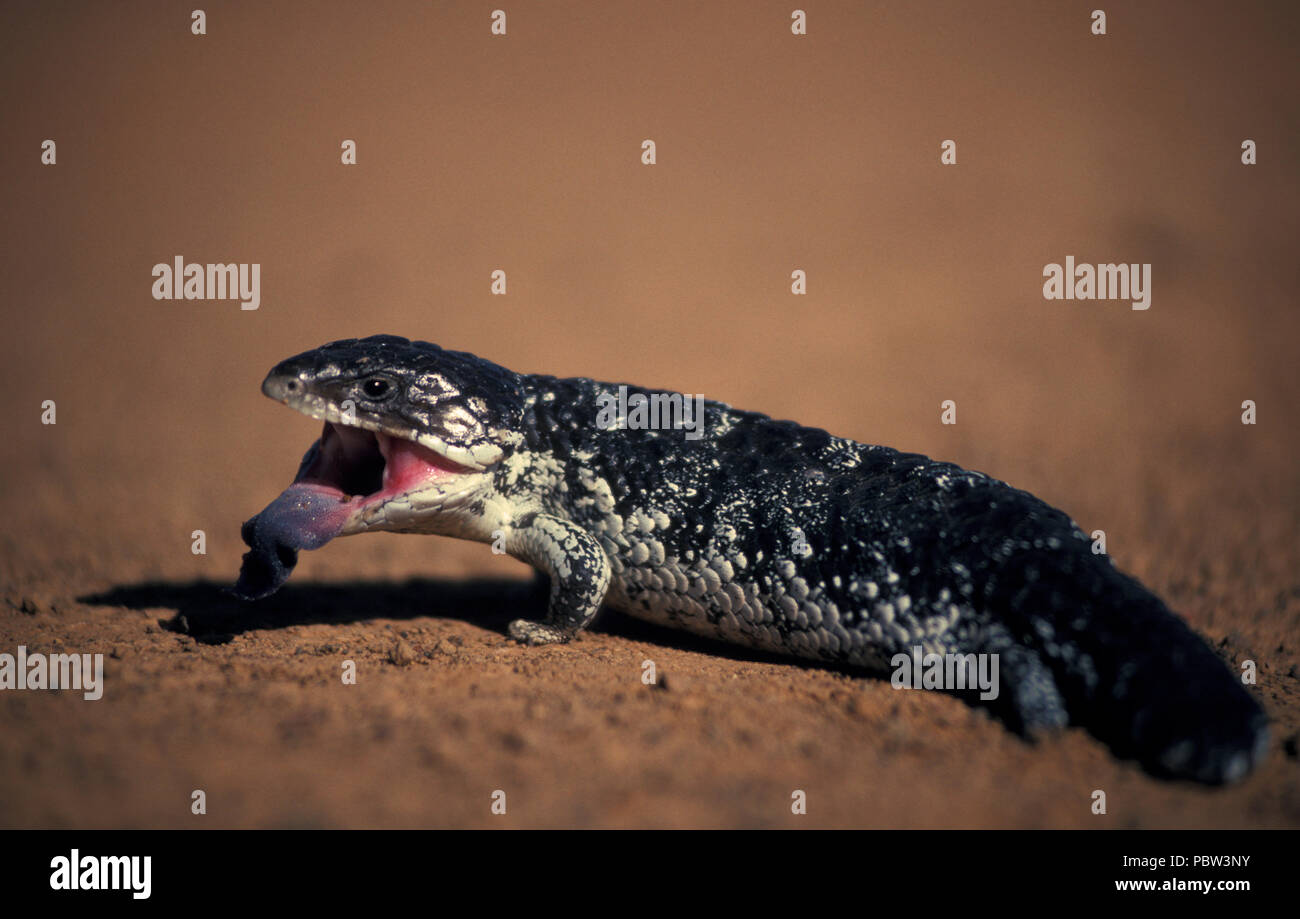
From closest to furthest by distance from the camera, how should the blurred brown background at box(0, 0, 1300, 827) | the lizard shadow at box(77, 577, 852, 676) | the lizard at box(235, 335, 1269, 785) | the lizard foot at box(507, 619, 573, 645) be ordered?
1. the blurred brown background at box(0, 0, 1300, 827)
2. the lizard at box(235, 335, 1269, 785)
3. the lizard foot at box(507, 619, 573, 645)
4. the lizard shadow at box(77, 577, 852, 676)

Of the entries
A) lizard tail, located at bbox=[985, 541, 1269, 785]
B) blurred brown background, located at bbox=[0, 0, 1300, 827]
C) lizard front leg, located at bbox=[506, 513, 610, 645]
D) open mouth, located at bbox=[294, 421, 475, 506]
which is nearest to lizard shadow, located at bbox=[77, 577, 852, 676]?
blurred brown background, located at bbox=[0, 0, 1300, 827]

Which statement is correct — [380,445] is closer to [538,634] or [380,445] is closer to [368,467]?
[368,467]

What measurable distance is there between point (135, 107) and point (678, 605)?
20868 millimetres

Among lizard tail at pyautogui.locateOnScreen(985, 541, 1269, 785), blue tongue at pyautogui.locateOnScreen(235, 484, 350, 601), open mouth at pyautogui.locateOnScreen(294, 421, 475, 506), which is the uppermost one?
open mouth at pyautogui.locateOnScreen(294, 421, 475, 506)

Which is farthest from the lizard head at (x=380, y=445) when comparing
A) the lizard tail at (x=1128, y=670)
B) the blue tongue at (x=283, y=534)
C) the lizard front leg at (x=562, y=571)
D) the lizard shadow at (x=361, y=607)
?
the lizard tail at (x=1128, y=670)

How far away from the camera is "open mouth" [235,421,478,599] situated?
14.6 feet

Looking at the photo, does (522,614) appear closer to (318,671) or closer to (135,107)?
(318,671)

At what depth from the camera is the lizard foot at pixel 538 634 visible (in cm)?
481

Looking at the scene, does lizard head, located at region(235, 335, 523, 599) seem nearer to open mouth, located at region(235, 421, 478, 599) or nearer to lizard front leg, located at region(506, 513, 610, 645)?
open mouth, located at region(235, 421, 478, 599)

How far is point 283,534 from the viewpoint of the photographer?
4.41 m

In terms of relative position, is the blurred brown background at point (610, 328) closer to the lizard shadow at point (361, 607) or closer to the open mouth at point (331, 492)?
the lizard shadow at point (361, 607)

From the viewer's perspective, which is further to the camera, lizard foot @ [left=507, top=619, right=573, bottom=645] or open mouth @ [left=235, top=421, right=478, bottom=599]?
lizard foot @ [left=507, top=619, right=573, bottom=645]

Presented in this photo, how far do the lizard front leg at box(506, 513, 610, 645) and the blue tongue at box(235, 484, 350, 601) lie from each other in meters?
0.93

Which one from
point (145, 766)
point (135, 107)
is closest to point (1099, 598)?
point (145, 766)
